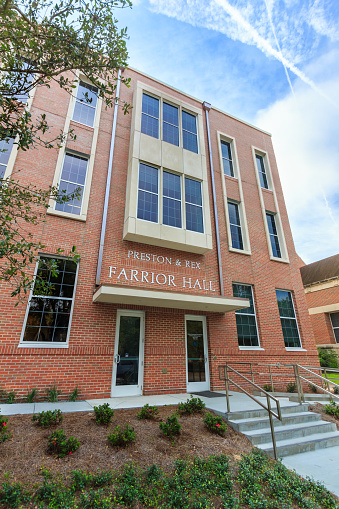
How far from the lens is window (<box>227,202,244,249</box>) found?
12367mm

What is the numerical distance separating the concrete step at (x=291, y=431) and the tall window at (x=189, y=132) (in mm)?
10635

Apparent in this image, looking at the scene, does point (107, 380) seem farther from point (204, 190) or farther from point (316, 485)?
point (204, 190)

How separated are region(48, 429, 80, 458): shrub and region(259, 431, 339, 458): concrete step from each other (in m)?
3.25

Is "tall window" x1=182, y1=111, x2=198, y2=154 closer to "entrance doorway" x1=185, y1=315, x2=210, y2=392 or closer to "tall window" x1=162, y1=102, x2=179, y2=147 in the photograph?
"tall window" x1=162, y1=102, x2=179, y2=147

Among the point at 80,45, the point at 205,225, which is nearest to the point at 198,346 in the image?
the point at 205,225

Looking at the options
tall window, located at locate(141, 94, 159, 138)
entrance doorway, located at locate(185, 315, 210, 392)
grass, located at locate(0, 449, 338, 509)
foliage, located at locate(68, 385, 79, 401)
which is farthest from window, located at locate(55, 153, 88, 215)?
grass, located at locate(0, 449, 338, 509)

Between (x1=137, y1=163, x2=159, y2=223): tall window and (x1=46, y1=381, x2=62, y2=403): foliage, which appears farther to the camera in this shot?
(x1=137, y1=163, x2=159, y2=223): tall window

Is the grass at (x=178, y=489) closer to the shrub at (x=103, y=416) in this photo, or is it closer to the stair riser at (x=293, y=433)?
the stair riser at (x=293, y=433)

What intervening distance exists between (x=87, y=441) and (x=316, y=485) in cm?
348

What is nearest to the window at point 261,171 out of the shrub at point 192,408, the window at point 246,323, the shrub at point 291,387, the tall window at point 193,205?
the tall window at point 193,205

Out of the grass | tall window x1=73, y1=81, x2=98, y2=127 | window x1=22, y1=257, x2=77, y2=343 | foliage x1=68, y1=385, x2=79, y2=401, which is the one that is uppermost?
tall window x1=73, y1=81, x2=98, y2=127

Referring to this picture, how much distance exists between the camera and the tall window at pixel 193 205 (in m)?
10.5

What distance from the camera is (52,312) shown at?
25.4 feet

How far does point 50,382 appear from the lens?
7.09 metres
